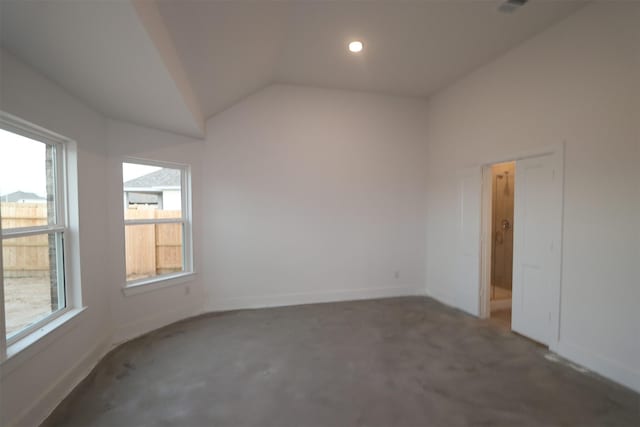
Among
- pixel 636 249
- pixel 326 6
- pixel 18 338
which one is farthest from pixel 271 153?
pixel 636 249

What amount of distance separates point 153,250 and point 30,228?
148 centimetres

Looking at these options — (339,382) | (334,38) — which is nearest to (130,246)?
(339,382)

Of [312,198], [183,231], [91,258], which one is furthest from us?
[312,198]

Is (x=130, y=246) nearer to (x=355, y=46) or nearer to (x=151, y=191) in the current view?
(x=151, y=191)

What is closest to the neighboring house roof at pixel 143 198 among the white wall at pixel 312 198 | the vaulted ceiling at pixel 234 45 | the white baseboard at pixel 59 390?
the white wall at pixel 312 198

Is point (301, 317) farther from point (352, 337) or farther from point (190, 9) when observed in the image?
point (190, 9)

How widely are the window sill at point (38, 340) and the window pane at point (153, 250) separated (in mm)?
863

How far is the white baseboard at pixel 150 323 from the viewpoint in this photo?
313cm

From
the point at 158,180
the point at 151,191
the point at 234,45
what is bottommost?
the point at 151,191

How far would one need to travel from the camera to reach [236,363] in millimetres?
2701

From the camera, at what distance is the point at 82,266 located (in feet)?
8.45

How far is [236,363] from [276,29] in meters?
3.15

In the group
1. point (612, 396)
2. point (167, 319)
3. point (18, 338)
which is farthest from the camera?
point (167, 319)

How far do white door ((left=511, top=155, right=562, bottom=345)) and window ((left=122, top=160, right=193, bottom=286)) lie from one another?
157 inches
